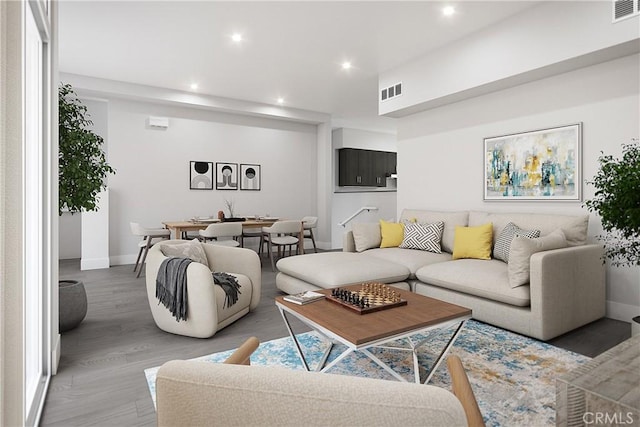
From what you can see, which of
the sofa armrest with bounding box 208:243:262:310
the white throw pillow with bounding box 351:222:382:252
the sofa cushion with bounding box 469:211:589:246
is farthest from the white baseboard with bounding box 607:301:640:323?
the sofa armrest with bounding box 208:243:262:310

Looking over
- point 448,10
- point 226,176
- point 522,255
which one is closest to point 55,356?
point 522,255

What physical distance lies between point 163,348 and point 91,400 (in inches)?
26.6

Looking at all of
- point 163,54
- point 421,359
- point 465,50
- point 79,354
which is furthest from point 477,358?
point 163,54

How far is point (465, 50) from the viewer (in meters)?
4.01

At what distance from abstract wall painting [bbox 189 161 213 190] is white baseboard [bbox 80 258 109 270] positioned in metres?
1.82

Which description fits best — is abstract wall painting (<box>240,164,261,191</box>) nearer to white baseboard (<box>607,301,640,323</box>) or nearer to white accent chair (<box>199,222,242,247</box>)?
white accent chair (<box>199,222,242,247</box>)

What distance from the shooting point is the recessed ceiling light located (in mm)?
3383

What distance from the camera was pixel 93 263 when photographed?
550 cm

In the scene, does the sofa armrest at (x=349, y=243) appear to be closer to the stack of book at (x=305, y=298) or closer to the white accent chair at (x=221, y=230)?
the white accent chair at (x=221, y=230)

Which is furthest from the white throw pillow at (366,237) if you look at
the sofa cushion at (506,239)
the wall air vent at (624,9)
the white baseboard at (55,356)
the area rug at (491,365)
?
the white baseboard at (55,356)

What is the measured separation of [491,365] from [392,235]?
2.29 metres

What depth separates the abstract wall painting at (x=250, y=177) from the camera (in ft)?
23.1

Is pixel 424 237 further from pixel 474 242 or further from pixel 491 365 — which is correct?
pixel 491 365

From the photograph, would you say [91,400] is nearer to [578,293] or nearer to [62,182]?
[62,182]
